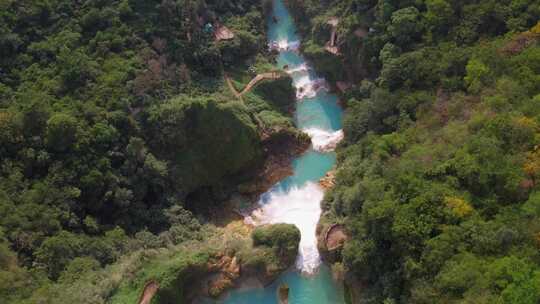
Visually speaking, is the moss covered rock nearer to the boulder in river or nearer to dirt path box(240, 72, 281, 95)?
dirt path box(240, 72, 281, 95)

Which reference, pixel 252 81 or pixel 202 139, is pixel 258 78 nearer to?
pixel 252 81

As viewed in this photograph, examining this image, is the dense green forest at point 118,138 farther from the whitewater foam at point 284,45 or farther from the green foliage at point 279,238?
the whitewater foam at point 284,45

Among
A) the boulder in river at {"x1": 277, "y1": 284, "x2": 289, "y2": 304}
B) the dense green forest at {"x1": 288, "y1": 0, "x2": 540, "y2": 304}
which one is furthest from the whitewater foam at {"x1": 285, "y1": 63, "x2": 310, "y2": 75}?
the boulder in river at {"x1": 277, "y1": 284, "x2": 289, "y2": 304}

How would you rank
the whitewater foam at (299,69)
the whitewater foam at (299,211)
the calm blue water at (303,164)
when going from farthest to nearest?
the whitewater foam at (299,69) < the whitewater foam at (299,211) < the calm blue water at (303,164)

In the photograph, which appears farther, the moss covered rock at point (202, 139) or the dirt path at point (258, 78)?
the dirt path at point (258, 78)

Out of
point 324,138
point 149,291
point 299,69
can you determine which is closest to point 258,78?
point 299,69

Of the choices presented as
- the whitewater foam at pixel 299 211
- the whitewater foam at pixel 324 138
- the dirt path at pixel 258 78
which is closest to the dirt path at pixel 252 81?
the dirt path at pixel 258 78
